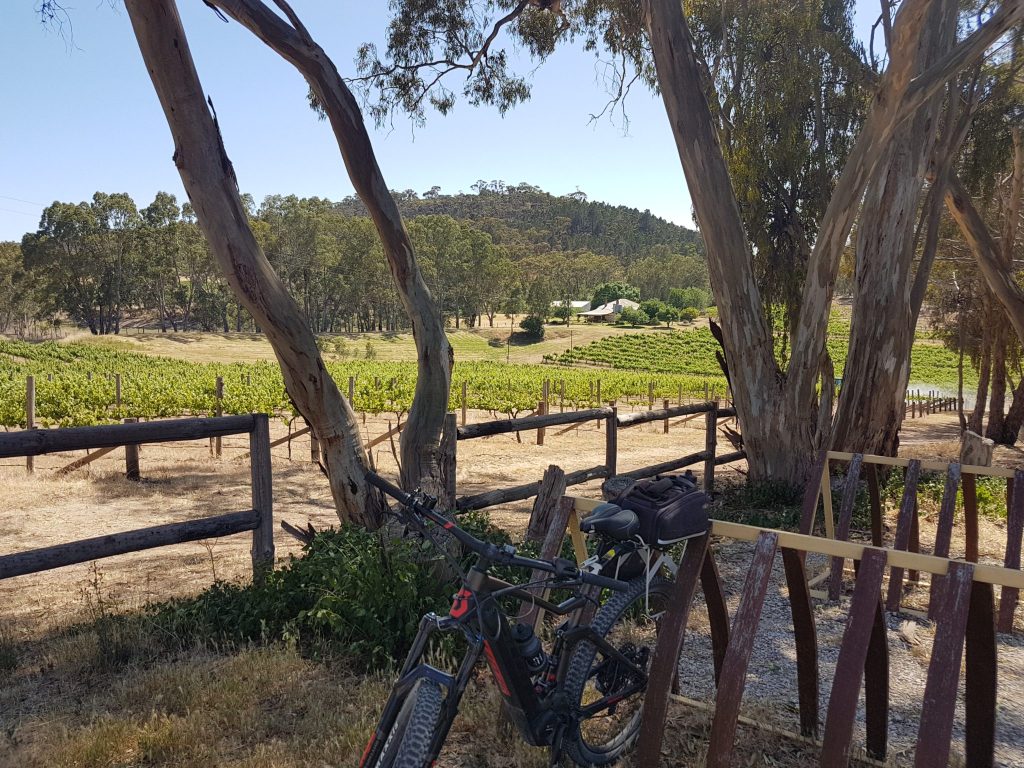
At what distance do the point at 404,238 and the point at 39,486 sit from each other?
7669 mm

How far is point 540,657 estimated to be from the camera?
2.61 metres

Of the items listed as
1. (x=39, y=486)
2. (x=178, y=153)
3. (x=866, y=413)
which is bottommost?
(x=39, y=486)

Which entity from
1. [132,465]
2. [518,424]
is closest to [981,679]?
[518,424]

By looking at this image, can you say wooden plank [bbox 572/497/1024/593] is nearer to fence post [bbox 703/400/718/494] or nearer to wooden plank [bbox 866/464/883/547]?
wooden plank [bbox 866/464/883/547]

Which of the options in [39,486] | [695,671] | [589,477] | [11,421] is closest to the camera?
[695,671]

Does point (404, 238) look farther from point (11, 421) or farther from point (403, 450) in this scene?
point (11, 421)

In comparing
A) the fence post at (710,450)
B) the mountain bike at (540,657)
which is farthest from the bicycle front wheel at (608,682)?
the fence post at (710,450)

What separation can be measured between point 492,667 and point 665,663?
0.69m

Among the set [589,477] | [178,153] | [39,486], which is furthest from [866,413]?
[39,486]

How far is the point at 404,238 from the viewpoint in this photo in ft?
21.1

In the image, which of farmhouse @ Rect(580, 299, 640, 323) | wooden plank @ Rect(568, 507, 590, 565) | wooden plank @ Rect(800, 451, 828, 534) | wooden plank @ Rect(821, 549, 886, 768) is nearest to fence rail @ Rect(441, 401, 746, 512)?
wooden plank @ Rect(800, 451, 828, 534)

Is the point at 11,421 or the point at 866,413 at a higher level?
the point at 866,413

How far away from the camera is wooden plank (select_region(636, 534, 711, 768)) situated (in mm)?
2760

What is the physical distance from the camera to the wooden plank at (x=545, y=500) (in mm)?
5477
